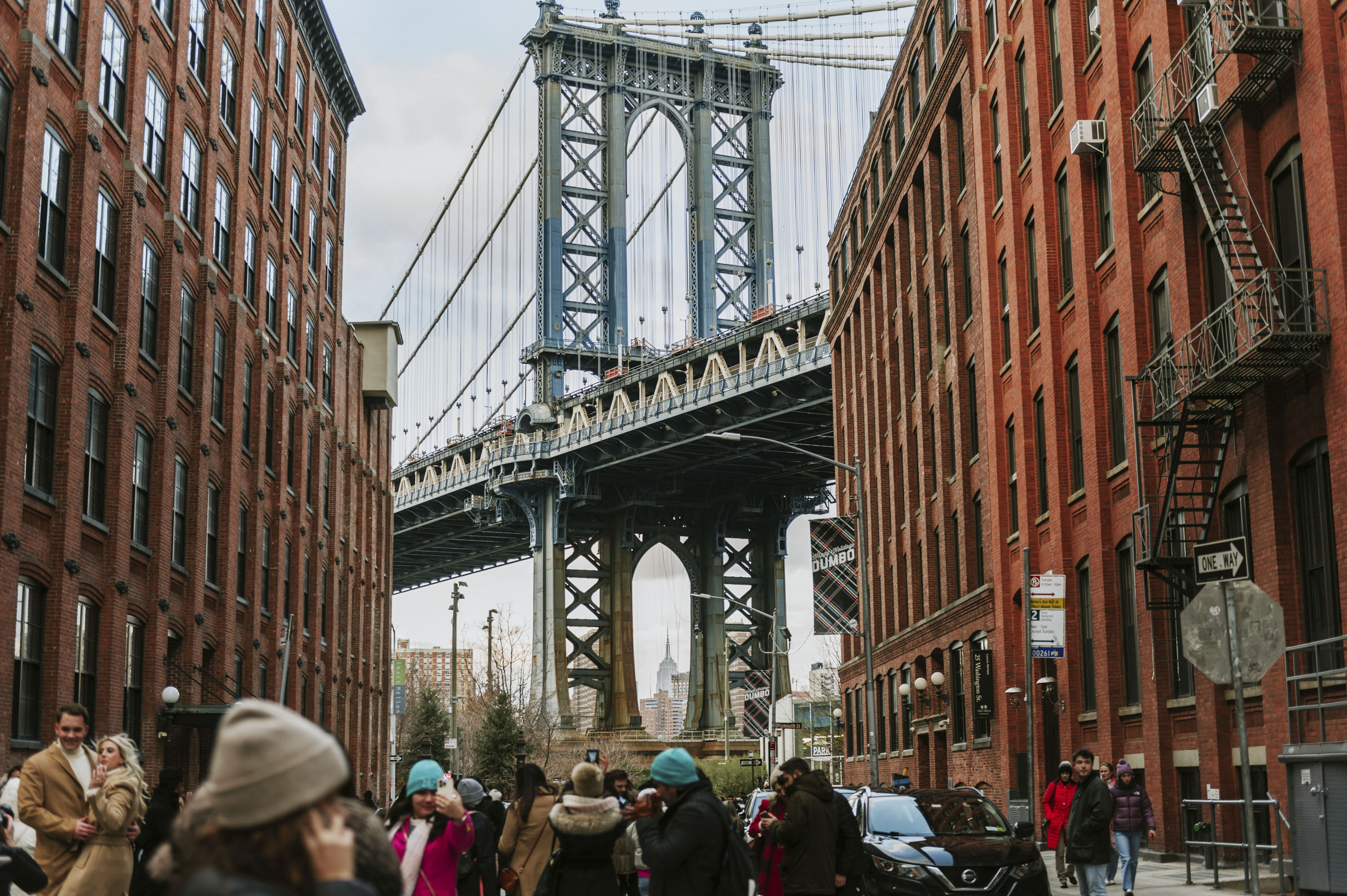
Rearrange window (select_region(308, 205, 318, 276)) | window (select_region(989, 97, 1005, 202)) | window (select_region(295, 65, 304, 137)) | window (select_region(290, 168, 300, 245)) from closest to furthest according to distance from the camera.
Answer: window (select_region(989, 97, 1005, 202))
window (select_region(290, 168, 300, 245))
window (select_region(295, 65, 304, 137))
window (select_region(308, 205, 318, 276))

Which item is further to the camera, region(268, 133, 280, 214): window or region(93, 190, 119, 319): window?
region(268, 133, 280, 214): window

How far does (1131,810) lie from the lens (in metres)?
17.1

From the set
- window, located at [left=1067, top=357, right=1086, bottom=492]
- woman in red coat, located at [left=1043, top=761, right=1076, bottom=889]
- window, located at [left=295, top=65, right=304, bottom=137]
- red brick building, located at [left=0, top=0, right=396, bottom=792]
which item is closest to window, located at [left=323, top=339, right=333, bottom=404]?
red brick building, located at [left=0, top=0, right=396, bottom=792]

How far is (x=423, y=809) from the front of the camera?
26.2 ft

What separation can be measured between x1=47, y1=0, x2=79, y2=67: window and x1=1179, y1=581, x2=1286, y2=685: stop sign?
1999 cm

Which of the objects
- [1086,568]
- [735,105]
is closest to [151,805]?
[1086,568]

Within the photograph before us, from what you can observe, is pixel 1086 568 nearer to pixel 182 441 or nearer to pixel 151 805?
pixel 182 441

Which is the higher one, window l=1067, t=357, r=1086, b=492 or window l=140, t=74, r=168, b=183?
window l=140, t=74, r=168, b=183

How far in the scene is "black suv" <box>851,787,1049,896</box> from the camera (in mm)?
15406

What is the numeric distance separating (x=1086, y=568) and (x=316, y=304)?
27.1m

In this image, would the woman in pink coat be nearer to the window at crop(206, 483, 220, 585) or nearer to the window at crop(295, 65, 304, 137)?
the window at crop(206, 483, 220, 585)

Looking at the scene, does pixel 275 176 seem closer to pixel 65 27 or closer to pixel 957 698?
pixel 65 27

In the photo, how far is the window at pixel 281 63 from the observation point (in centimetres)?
4241

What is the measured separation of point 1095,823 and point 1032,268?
18776 mm
